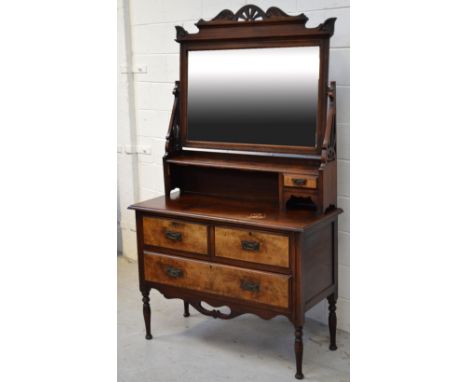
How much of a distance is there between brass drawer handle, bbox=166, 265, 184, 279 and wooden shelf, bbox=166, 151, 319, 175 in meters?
0.56

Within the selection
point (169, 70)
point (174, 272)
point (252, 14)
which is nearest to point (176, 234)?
point (174, 272)

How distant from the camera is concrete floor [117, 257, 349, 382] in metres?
2.82

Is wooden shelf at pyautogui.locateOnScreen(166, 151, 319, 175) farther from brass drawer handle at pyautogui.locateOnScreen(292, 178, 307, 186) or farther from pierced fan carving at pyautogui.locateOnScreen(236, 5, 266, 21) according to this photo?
pierced fan carving at pyautogui.locateOnScreen(236, 5, 266, 21)

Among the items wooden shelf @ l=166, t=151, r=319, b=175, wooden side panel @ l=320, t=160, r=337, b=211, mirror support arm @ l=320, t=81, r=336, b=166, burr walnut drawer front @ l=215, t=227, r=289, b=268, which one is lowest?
burr walnut drawer front @ l=215, t=227, r=289, b=268

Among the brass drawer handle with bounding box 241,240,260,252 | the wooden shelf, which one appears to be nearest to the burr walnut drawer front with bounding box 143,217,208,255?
the brass drawer handle with bounding box 241,240,260,252

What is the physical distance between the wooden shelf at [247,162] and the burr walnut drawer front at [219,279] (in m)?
0.52

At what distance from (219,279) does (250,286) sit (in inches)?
6.9

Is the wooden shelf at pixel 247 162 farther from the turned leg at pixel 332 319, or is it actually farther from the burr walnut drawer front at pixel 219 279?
the turned leg at pixel 332 319

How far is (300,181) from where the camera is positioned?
2799 millimetres
